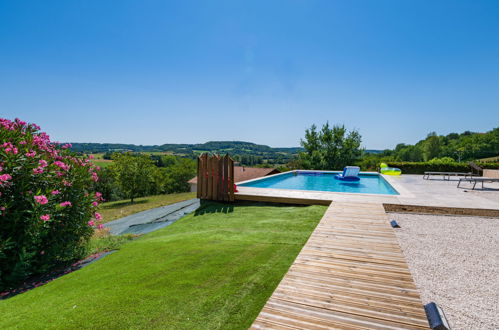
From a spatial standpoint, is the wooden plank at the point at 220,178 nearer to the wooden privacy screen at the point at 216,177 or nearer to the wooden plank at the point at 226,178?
the wooden privacy screen at the point at 216,177

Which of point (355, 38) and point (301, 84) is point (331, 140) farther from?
point (355, 38)

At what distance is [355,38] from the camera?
48.8 ft

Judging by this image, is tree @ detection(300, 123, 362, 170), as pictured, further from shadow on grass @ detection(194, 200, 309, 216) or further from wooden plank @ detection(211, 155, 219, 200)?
wooden plank @ detection(211, 155, 219, 200)

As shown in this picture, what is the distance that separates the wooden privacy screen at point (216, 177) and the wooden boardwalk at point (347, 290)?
15.1 feet

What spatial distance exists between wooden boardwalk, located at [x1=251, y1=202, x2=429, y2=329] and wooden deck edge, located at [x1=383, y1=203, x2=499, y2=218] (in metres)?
3.36

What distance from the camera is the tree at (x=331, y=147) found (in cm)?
2109

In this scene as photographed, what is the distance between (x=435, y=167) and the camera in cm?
1695

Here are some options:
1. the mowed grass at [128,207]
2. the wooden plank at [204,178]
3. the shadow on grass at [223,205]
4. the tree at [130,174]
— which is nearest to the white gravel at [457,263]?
the shadow on grass at [223,205]

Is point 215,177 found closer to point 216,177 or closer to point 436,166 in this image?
point 216,177

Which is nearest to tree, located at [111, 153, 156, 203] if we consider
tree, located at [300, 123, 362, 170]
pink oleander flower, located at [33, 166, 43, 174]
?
tree, located at [300, 123, 362, 170]

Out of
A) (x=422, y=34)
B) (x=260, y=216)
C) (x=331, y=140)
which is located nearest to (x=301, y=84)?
(x=331, y=140)

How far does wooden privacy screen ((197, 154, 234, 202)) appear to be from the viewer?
25.8ft

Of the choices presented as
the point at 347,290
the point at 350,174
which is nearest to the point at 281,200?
the point at 347,290

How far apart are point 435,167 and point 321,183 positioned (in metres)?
10.3
